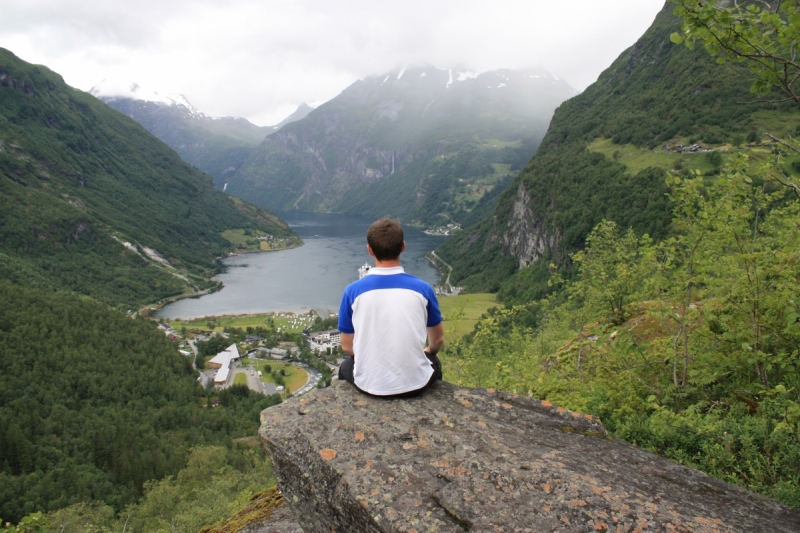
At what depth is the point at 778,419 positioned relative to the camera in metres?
5.05

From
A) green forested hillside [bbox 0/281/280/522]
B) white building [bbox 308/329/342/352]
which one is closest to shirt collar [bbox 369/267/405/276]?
green forested hillside [bbox 0/281/280/522]

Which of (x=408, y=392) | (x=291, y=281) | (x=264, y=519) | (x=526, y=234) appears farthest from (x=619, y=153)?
(x=264, y=519)

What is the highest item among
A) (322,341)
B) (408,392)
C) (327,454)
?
(408,392)

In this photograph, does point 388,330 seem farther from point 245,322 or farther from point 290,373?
point 245,322

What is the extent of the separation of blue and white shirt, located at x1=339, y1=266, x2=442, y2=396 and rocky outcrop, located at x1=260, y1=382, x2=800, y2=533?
220 mm

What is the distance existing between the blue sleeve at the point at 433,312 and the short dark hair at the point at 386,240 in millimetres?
583

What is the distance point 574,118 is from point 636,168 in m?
63.9

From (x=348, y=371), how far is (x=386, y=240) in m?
1.49

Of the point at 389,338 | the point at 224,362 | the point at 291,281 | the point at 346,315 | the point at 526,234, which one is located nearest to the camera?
the point at 389,338

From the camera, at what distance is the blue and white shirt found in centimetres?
423

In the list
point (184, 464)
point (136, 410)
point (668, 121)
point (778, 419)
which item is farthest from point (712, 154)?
point (136, 410)

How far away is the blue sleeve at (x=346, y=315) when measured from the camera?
448 cm

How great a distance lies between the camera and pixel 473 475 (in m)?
3.37

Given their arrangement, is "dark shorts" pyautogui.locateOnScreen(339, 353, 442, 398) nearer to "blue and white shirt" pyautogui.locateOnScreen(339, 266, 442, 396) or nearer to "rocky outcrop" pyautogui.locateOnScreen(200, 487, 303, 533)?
"blue and white shirt" pyautogui.locateOnScreen(339, 266, 442, 396)
